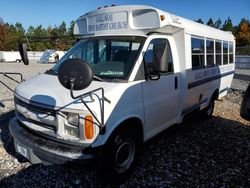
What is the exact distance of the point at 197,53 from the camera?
5664 millimetres

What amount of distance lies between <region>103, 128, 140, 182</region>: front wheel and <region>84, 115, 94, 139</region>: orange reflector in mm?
308

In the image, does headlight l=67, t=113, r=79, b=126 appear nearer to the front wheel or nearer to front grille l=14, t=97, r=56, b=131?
front grille l=14, t=97, r=56, b=131

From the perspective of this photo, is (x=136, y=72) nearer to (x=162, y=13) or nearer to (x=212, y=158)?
(x=162, y=13)

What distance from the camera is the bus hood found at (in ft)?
10.8

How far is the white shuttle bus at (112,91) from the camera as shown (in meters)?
3.25

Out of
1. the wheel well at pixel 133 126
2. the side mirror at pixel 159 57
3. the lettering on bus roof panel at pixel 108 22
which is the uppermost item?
the lettering on bus roof panel at pixel 108 22

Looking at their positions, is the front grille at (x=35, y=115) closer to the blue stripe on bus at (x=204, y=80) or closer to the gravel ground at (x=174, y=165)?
the gravel ground at (x=174, y=165)

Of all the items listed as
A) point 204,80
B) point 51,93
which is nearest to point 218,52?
point 204,80

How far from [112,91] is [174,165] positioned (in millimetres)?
1914

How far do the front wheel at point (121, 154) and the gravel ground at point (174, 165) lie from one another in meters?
0.19

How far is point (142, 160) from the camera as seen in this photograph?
15.2 ft

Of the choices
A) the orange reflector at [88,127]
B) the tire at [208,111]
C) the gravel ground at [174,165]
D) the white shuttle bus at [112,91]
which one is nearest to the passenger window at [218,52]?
the tire at [208,111]

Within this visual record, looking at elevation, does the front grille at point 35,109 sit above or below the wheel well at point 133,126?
above

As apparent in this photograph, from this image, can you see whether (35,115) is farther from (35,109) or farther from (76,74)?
(76,74)
